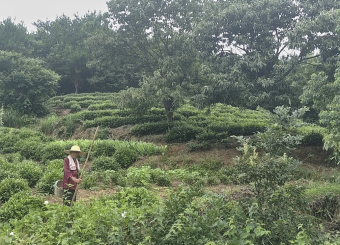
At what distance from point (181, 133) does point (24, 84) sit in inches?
496

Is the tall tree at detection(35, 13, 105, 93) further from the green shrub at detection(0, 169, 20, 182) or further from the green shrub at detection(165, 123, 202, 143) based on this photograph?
the green shrub at detection(0, 169, 20, 182)

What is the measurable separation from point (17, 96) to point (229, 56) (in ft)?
50.7

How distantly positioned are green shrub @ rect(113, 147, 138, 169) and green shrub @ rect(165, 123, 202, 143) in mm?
3044

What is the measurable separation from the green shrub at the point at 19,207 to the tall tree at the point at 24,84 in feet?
55.5

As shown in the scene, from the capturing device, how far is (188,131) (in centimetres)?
1418

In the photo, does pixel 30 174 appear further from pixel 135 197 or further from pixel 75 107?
pixel 75 107

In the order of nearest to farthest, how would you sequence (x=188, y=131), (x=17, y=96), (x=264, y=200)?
(x=264, y=200), (x=188, y=131), (x=17, y=96)

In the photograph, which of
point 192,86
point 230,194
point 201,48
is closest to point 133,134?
point 192,86

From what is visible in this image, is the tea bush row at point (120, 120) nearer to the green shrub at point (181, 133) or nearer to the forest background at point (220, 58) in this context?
the forest background at point (220, 58)

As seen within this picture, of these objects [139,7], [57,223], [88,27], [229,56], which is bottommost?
[57,223]

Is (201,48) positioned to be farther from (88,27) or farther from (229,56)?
(88,27)

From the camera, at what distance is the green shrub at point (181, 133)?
14164 mm

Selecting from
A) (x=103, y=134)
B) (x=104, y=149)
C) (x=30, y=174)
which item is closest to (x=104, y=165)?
(x=104, y=149)

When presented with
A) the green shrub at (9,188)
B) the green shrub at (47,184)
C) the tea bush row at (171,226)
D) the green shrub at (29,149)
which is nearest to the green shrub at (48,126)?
the green shrub at (29,149)
